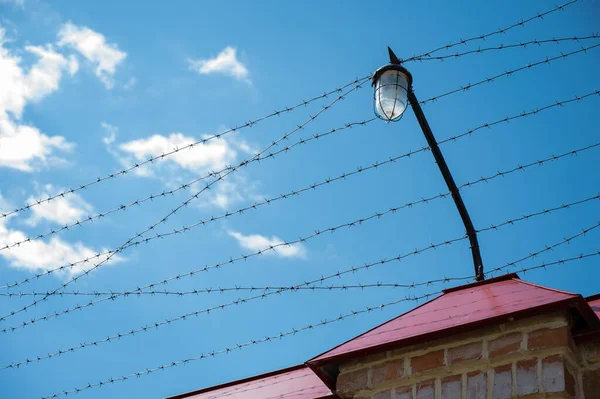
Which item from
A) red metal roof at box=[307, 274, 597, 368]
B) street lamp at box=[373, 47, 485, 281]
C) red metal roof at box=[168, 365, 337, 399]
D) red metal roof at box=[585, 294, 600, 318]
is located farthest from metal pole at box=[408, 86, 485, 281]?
red metal roof at box=[168, 365, 337, 399]

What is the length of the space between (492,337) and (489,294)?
82 centimetres

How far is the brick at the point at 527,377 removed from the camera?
17.0 feet

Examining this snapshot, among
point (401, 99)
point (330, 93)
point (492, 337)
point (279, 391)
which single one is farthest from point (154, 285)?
point (492, 337)

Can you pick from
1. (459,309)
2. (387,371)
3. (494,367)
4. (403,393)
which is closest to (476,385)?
(494,367)

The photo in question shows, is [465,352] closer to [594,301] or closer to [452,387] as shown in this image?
[452,387]

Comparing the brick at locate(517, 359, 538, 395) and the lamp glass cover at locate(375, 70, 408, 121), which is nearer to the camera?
the brick at locate(517, 359, 538, 395)

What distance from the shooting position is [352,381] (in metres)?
6.07

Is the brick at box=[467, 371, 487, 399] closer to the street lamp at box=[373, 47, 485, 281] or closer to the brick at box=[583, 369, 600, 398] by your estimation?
the brick at box=[583, 369, 600, 398]

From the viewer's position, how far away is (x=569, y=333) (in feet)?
17.8

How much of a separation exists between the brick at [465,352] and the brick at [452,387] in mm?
125

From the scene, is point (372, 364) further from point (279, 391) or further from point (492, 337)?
point (279, 391)

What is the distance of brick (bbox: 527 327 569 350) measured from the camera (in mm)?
5309

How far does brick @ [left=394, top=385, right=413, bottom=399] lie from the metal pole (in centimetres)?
184

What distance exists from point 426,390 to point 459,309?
2.64 feet
